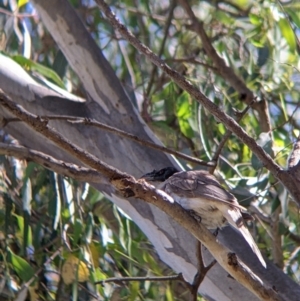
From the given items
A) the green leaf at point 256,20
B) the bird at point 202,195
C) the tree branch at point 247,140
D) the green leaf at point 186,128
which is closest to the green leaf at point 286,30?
the green leaf at point 256,20

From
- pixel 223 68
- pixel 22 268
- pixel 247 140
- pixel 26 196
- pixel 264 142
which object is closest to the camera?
pixel 247 140

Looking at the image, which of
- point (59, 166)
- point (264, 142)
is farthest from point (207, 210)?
point (59, 166)

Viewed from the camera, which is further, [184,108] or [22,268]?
[184,108]

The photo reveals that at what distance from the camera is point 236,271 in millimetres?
1908

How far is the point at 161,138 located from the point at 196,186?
134cm

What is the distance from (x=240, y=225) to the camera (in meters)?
2.35

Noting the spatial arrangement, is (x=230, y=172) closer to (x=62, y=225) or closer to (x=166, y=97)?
(x=166, y=97)

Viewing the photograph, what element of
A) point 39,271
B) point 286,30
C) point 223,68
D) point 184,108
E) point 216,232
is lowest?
point 39,271

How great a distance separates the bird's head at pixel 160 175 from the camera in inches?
101

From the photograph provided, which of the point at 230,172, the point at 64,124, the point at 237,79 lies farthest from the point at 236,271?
the point at 237,79

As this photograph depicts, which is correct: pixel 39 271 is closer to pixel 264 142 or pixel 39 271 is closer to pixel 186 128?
pixel 186 128

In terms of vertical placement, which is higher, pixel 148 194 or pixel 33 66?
pixel 33 66

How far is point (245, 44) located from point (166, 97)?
96cm

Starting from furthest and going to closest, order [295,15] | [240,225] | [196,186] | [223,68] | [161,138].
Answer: [223,68] < [161,138] < [295,15] < [196,186] < [240,225]
